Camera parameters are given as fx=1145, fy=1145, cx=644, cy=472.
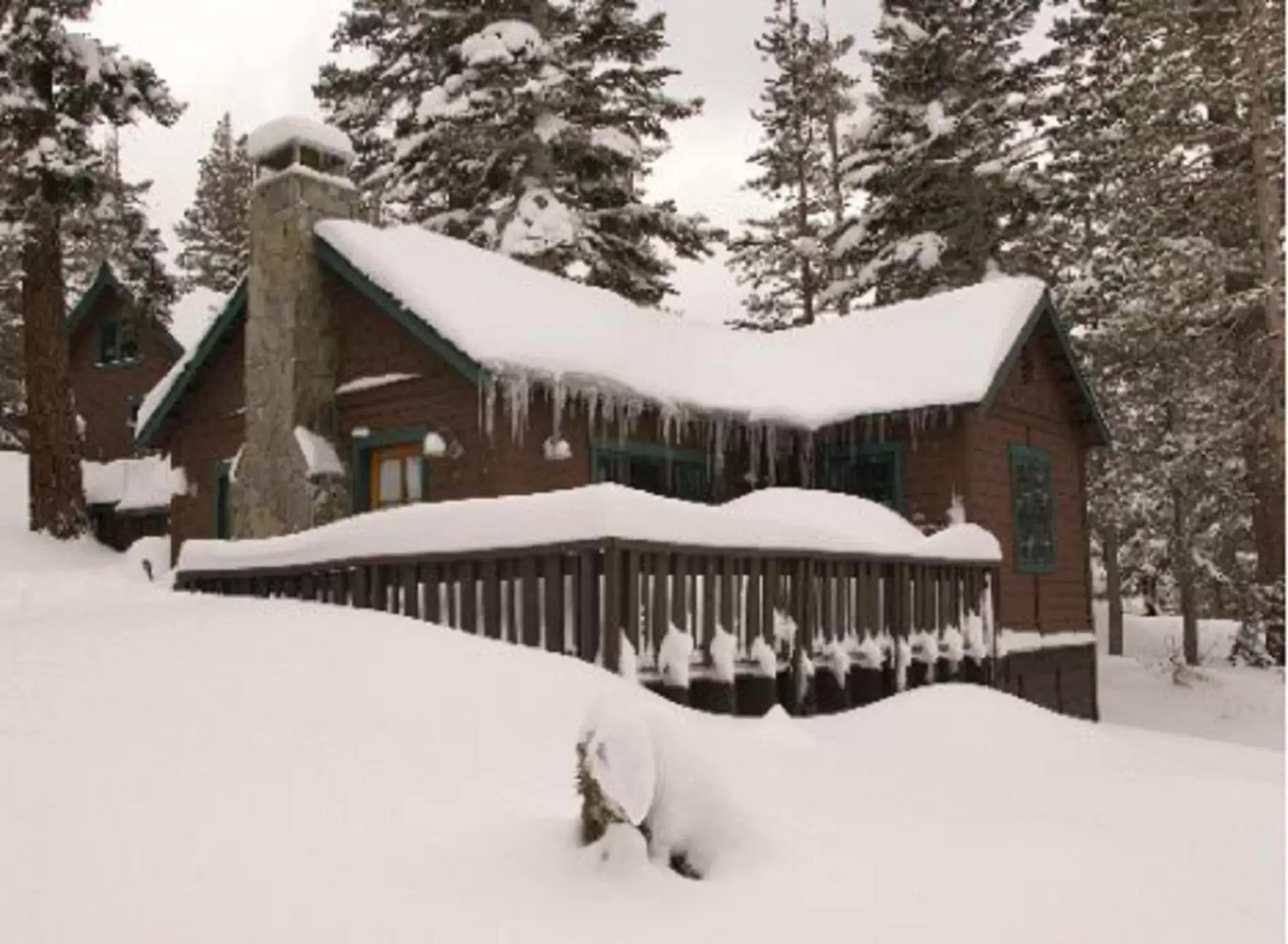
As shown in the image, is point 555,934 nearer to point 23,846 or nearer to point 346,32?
point 23,846

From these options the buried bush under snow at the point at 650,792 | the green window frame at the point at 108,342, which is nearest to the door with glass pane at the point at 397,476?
the buried bush under snow at the point at 650,792

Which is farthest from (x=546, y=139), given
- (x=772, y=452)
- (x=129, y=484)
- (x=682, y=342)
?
(x=129, y=484)

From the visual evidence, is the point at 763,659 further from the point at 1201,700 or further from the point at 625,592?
the point at 1201,700

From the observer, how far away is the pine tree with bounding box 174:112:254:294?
4578 cm

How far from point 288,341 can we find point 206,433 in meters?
3.54

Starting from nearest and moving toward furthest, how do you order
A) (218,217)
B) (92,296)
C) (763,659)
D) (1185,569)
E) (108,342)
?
1. (763,659)
2. (1185,569)
3. (92,296)
4. (108,342)
5. (218,217)

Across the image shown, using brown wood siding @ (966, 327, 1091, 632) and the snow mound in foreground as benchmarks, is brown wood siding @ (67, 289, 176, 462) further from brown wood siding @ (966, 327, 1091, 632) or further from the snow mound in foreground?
the snow mound in foreground

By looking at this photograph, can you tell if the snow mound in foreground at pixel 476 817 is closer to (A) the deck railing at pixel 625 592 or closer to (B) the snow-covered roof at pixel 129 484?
(A) the deck railing at pixel 625 592

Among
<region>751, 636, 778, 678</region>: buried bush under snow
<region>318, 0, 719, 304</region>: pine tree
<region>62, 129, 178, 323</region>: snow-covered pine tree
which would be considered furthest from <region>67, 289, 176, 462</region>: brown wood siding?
<region>751, 636, 778, 678</region>: buried bush under snow

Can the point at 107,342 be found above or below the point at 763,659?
above

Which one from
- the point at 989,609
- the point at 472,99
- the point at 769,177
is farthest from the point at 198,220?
the point at 989,609

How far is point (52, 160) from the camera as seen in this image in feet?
68.4

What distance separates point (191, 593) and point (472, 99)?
16.2 meters

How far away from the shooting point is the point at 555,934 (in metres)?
3.37
